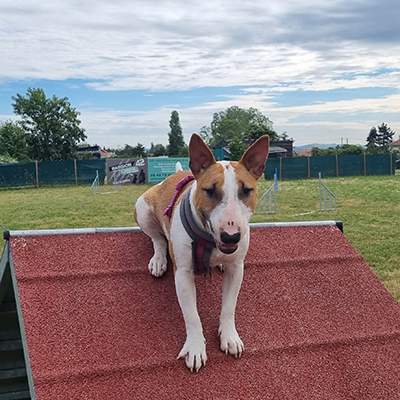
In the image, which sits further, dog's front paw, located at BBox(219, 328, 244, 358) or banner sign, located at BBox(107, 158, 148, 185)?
banner sign, located at BBox(107, 158, 148, 185)

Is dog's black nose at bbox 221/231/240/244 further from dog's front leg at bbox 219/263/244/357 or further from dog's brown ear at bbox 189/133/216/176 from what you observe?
dog's front leg at bbox 219/263/244/357

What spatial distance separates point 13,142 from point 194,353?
43078mm

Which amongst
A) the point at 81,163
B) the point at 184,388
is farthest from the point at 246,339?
the point at 81,163

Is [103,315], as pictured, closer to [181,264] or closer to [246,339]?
[181,264]

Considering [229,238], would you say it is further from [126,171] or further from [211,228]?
[126,171]

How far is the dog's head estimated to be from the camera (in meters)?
2.42

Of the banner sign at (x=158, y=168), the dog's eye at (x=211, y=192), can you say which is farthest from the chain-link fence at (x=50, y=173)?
the dog's eye at (x=211, y=192)

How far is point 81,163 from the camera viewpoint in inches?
1049

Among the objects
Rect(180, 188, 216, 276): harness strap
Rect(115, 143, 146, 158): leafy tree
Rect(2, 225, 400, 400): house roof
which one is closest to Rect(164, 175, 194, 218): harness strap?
Rect(180, 188, 216, 276): harness strap

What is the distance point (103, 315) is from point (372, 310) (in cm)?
195

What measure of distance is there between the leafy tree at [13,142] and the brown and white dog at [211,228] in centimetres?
4157

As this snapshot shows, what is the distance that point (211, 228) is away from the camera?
254 cm

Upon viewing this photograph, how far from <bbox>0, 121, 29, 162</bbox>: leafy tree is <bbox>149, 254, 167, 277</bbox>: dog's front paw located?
4094 cm

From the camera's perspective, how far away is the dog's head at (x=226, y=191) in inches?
95.3
